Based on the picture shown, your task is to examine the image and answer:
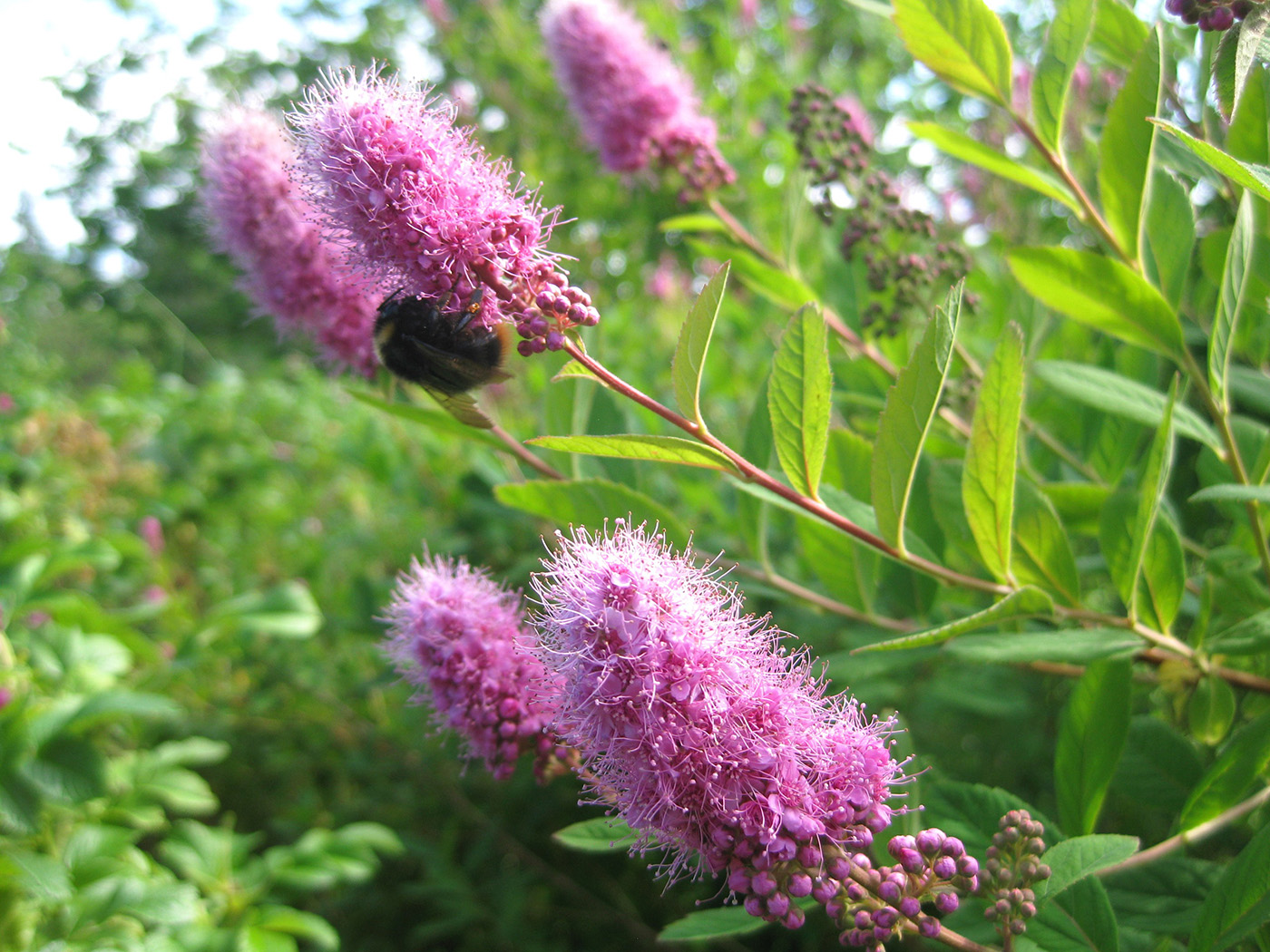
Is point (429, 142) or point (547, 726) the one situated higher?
point (429, 142)

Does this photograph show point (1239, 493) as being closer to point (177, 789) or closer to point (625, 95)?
point (625, 95)

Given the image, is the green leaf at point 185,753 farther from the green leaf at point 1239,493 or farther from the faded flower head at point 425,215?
the green leaf at point 1239,493

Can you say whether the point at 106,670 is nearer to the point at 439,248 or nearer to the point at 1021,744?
the point at 439,248

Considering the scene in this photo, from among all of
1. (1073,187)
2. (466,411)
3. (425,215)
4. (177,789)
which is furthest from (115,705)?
(1073,187)

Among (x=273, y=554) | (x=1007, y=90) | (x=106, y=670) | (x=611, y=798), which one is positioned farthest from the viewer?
(x=273, y=554)

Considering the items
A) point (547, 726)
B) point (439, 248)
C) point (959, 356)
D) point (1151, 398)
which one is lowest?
point (547, 726)

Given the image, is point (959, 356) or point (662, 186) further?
point (662, 186)

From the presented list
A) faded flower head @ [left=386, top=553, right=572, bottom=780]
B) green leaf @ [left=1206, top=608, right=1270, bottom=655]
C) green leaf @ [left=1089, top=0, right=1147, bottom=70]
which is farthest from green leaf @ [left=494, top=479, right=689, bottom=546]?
green leaf @ [left=1089, top=0, right=1147, bottom=70]

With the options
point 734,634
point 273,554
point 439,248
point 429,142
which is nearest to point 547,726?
point 734,634
